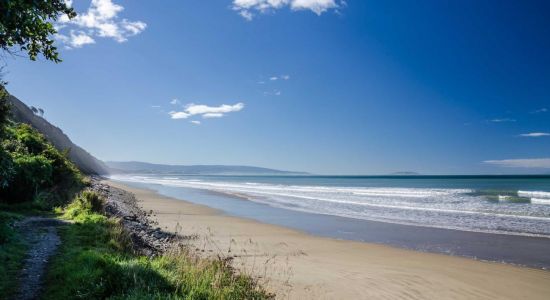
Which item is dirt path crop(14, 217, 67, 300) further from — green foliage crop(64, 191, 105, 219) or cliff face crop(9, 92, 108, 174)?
cliff face crop(9, 92, 108, 174)

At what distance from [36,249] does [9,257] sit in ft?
3.13

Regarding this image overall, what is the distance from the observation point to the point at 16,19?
586 centimetres

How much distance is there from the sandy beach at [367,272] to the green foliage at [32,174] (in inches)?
263

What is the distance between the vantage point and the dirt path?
22.0ft


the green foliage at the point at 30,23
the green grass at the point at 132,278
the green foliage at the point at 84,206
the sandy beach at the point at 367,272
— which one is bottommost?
the sandy beach at the point at 367,272

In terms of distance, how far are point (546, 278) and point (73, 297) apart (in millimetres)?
11187

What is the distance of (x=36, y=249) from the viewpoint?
8906 mm

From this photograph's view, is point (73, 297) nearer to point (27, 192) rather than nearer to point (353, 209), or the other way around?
point (27, 192)

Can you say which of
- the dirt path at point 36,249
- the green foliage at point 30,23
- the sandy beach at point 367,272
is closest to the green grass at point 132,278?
the dirt path at point 36,249

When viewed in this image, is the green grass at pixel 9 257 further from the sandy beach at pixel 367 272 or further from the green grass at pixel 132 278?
the sandy beach at pixel 367 272

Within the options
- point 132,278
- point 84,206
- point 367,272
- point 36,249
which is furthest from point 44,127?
point 132,278

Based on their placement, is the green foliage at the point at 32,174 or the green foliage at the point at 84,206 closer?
the green foliage at the point at 84,206

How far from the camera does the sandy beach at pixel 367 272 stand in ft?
29.3

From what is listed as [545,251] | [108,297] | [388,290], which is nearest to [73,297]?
[108,297]
